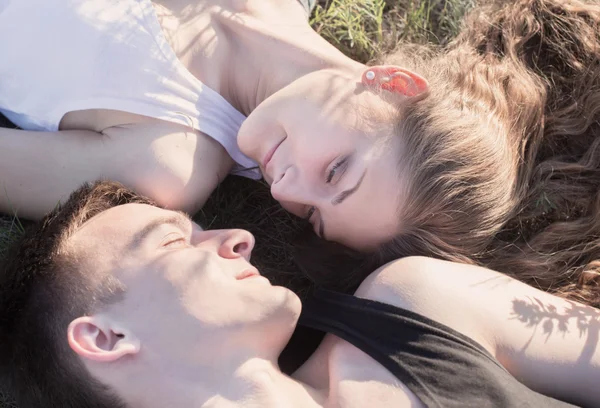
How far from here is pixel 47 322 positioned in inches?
92.0

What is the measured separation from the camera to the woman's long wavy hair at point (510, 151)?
107 inches

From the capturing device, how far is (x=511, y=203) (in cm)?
289

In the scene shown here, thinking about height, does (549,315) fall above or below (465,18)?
below

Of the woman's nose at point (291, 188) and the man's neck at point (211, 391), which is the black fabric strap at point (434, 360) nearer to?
the man's neck at point (211, 391)

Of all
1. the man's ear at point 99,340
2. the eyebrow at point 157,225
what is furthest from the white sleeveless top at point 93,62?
the man's ear at point 99,340

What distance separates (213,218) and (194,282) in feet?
3.63

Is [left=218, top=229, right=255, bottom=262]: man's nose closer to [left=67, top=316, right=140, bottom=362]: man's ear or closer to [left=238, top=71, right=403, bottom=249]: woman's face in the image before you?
[left=238, top=71, right=403, bottom=249]: woman's face

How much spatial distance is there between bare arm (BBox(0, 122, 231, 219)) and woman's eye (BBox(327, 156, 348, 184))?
0.72 metres

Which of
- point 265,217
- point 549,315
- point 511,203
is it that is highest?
point 511,203

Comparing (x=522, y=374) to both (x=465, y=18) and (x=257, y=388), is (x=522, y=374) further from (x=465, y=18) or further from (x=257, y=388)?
(x=465, y=18)

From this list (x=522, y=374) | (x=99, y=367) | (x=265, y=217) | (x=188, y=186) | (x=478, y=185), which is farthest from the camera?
(x=265, y=217)

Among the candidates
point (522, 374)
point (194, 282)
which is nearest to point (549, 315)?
point (522, 374)

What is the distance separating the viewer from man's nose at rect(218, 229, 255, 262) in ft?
8.54

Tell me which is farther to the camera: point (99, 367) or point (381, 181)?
point (381, 181)
